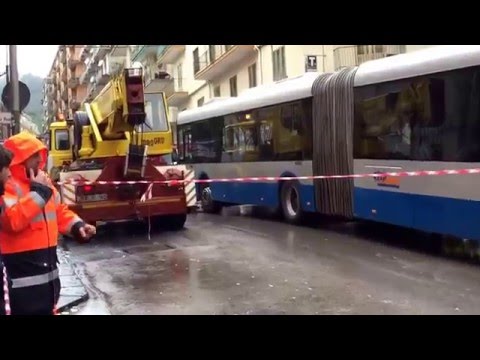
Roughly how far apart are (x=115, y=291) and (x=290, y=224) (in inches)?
255

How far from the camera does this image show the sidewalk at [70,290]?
7.62 meters

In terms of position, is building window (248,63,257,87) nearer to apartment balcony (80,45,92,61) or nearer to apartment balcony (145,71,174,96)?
apartment balcony (145,71,174,96)

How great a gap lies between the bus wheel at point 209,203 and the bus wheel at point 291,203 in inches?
159

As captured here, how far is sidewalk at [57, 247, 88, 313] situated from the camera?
25.0 feet

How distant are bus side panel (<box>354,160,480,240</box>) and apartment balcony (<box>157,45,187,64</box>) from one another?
105ft

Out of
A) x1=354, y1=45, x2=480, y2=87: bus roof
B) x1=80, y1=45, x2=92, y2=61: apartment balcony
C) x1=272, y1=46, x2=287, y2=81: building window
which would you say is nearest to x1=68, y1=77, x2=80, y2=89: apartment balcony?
x1=80, y1=45, x2=92, y2=61: apartment balcony

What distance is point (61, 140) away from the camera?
1638cm

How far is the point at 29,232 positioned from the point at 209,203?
1463 cm

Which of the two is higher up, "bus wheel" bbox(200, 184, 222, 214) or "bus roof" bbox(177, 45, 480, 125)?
"bus roof" bbox(177, 45, 480, 125)

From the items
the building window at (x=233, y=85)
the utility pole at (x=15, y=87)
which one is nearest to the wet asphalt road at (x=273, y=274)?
the utility pole at (x=15, y=87)

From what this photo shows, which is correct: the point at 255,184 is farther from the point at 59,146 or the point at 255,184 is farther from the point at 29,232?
the point at 29,232

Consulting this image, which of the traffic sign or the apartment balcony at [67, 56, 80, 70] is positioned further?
the apartment balcony at [67, 56, 80, 70]

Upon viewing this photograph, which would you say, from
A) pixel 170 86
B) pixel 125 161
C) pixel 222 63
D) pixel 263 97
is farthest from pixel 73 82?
pixel 125 161

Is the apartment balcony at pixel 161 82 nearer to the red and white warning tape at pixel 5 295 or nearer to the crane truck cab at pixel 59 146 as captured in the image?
the crane truck cab at pixel 59 146
